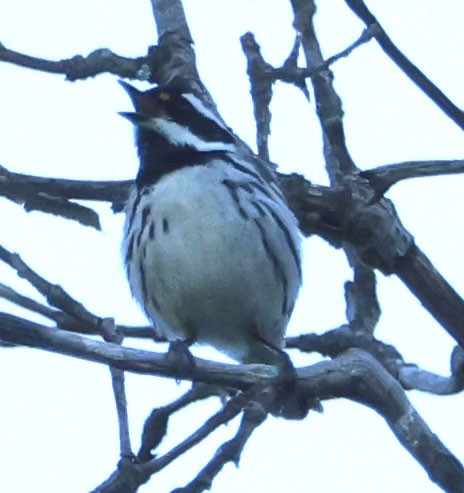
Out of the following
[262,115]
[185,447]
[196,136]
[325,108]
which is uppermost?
[196,136]

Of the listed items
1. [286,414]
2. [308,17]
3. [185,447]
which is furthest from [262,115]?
[185,447]

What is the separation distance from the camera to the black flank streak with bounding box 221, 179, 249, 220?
20.0 ft

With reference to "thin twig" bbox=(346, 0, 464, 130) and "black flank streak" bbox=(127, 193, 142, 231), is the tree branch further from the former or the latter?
"black flank streak" bbox=(127, 193, 142, 231)

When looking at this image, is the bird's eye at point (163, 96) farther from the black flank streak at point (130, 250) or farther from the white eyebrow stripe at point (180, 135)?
the black flank streak at point (130, 250)

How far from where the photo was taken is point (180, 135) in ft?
21.6

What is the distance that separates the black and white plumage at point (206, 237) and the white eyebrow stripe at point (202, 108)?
0.01 meters

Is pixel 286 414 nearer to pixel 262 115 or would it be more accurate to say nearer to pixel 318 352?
pixel 318 352

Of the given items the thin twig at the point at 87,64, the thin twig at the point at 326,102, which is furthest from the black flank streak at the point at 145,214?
the thin twig at the point at 326,102

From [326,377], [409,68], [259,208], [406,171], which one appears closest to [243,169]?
[259,208]

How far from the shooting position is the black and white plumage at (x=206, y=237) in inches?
238

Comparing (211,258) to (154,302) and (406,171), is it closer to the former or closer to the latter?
(154,302)

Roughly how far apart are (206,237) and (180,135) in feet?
2.58

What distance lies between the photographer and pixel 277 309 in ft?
21.0

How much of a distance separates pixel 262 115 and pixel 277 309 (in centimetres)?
105
